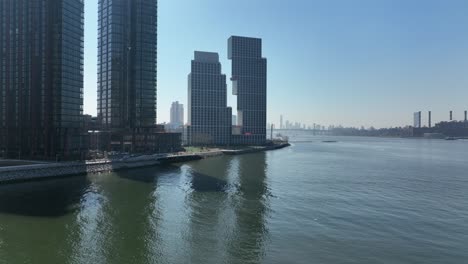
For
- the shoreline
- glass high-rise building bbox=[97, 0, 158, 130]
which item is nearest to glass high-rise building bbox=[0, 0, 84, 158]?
the shoreline

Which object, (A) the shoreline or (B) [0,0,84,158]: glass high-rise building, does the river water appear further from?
(B) [0,0,84,158]: glass high-rise building

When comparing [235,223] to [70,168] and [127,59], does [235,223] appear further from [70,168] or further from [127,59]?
[127,59]

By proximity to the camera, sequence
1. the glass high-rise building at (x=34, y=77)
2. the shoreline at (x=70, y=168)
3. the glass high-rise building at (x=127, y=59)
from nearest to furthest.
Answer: the shoreline at (x=70, y=168)
the glass high-rise building at (x=34, y=77)
the glass high-rise building at (x=127, y=59)

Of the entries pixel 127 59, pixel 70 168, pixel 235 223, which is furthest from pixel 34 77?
pixel 235 223

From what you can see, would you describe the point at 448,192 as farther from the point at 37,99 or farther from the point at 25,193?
the point at 37,99

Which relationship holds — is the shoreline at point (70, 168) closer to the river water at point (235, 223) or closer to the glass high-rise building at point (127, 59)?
the river water at point (235, 223)


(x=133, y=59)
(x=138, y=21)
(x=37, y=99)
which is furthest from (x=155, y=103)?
(x=37, y=99)

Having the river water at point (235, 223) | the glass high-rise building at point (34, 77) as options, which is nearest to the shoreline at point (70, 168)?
the river water at point (235, 223)
